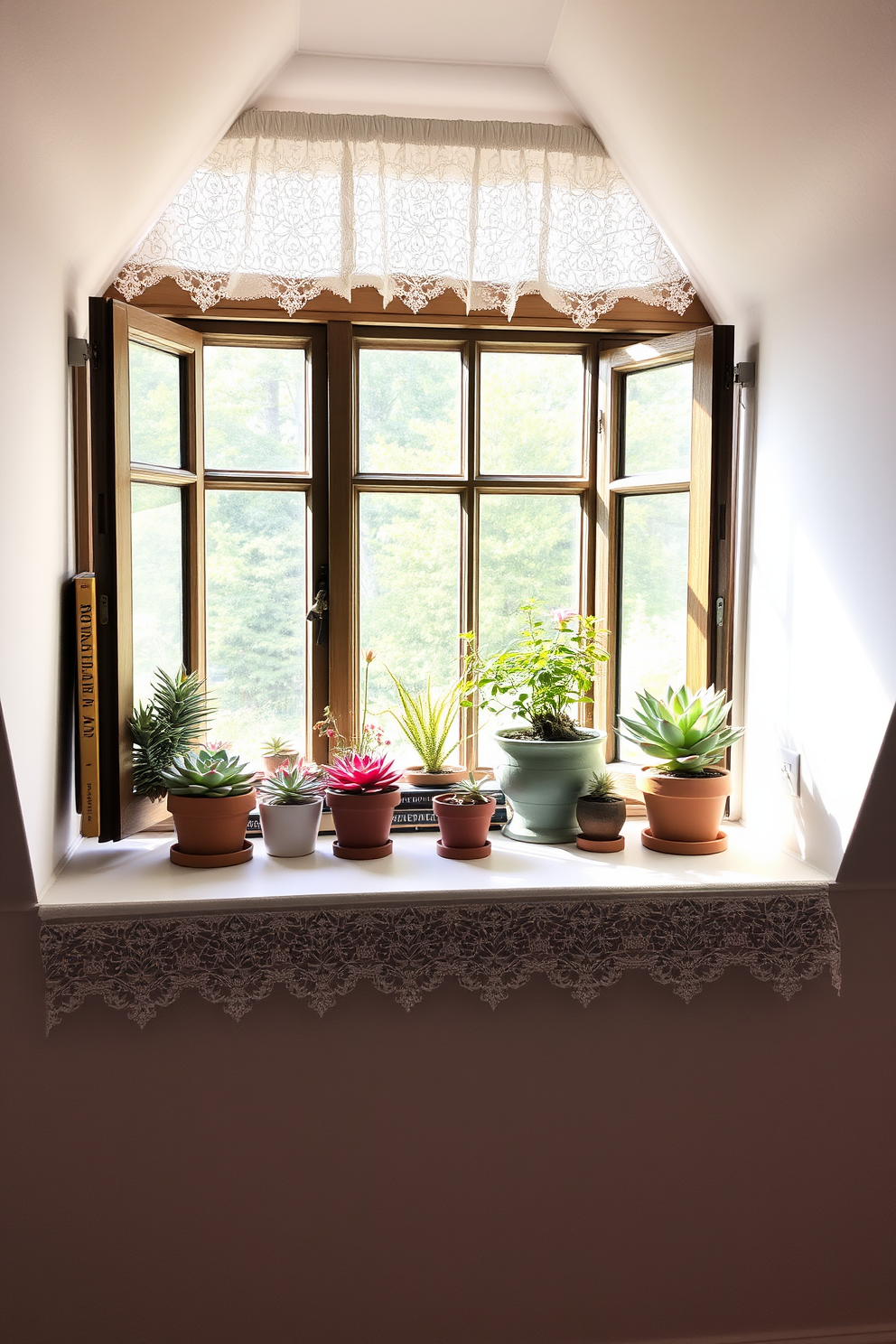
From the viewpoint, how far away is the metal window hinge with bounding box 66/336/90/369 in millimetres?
1994

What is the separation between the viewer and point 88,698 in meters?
2.01

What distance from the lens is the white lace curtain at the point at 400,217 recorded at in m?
2.17

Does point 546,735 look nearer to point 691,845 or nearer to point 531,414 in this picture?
point 691,845

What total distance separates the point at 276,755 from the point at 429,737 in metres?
0.36

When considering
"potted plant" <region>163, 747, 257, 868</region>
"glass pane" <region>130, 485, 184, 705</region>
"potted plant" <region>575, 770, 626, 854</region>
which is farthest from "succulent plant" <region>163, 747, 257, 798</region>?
"potted plant" <region>575, 770, 626, 854</region>

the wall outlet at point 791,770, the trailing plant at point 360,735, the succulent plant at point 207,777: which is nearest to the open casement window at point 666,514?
the wall outlet at point 791,770

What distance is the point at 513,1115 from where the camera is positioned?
1.96 m

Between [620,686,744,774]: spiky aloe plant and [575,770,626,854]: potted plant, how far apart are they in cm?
12

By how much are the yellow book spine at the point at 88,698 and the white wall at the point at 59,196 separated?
4cm

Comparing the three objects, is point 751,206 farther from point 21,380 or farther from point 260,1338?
point 260,1338

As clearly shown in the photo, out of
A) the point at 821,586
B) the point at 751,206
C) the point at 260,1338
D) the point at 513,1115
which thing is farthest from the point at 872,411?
the point at 260,1338

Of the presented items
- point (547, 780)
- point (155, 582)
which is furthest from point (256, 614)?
point (547, 780)

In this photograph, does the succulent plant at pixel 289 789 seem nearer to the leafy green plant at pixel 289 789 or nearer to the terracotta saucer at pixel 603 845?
the leafy green plant at pixel 289 789

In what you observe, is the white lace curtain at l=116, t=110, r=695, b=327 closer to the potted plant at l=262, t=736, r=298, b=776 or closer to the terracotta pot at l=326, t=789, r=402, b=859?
the potted plant at l=262, t=736, r=298, b=776
